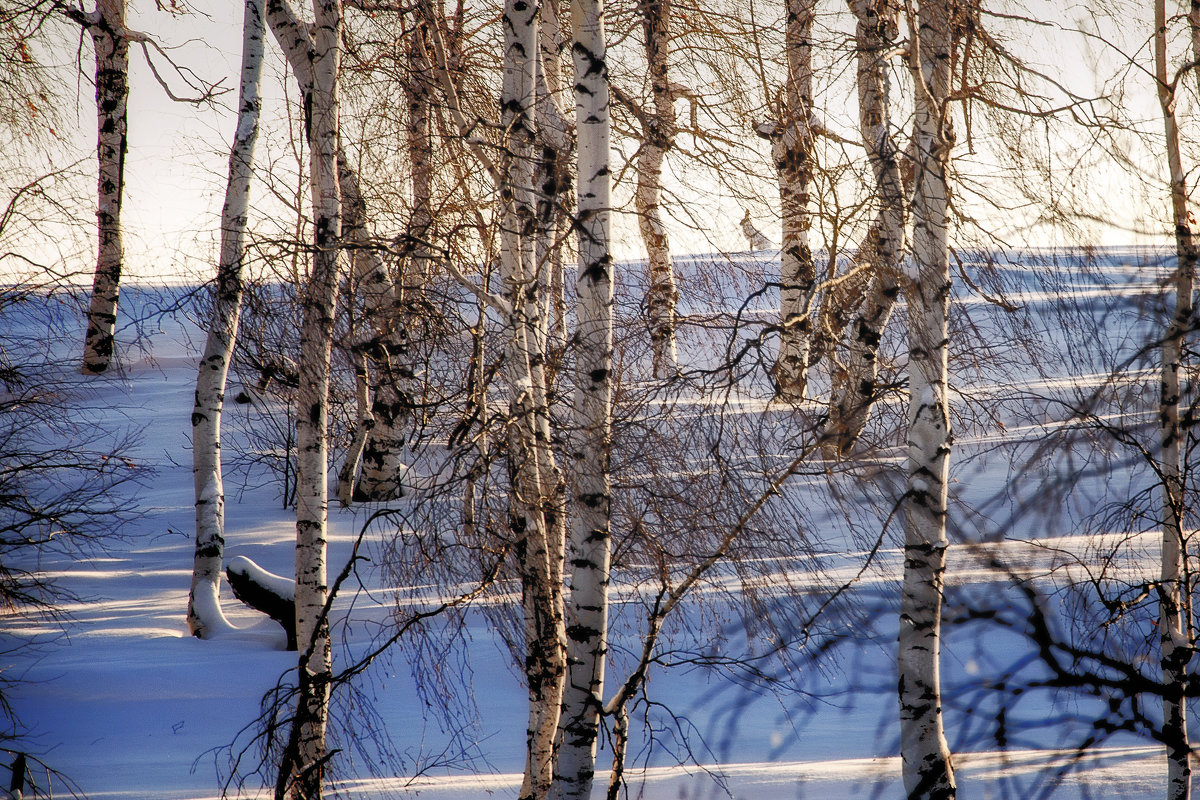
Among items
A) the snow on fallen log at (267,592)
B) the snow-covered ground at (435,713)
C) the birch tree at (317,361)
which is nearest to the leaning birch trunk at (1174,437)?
the snow-covered ground at (435,713)

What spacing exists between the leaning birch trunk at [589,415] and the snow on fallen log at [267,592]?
14.4 ft

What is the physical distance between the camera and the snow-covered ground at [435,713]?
22.2 feet

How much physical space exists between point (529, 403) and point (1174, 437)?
4403mm

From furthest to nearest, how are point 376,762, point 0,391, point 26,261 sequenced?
point 0,391 → point 26,261 → point 376,762

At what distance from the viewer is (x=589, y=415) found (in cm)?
532

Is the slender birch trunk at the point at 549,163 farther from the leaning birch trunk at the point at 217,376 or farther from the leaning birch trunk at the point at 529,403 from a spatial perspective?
the leaning birch trunk at the point at 217,376

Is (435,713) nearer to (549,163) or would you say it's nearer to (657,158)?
(549,163)

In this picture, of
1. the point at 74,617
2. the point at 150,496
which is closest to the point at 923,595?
the point at 74,617

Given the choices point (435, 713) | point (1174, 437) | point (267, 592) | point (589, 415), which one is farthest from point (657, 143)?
point (267, 592)

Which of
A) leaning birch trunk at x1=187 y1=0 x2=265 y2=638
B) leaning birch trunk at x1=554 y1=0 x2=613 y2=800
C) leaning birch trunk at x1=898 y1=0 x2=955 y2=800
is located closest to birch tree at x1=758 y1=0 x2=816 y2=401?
leaning birch trunk at x1=898 y1=0 x2=955 y2=800

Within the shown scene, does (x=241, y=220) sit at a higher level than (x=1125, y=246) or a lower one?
higher

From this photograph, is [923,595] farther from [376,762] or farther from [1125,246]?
[376,762]

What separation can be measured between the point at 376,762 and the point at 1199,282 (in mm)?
7402

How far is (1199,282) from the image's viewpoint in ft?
22.8
